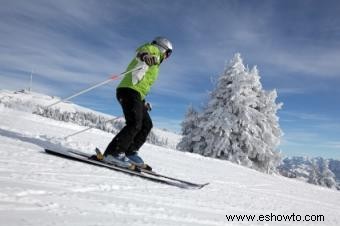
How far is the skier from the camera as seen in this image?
5.56 metres

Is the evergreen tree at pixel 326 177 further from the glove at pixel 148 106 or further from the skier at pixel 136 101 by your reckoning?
the skier at pixel 136 101

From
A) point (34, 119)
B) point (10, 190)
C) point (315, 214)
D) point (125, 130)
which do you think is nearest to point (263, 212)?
point (315, 214)

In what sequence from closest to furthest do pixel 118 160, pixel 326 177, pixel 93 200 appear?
pixel 93 200 → pixel 118 160 → pixel 326 177

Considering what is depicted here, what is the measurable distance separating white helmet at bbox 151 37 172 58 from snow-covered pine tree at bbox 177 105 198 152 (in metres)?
21.4

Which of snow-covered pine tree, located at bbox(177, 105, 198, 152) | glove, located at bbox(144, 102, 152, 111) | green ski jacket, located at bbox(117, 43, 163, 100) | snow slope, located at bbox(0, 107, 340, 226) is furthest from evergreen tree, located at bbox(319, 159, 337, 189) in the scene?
green ski jacket, located at bbox(117, 43, 163, 100)

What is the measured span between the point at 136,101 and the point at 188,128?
22998 mm

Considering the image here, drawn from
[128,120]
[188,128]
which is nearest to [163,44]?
[128,120]

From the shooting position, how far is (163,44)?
19.7 ft

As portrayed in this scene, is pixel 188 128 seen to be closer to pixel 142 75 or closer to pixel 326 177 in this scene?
pixel 142 75

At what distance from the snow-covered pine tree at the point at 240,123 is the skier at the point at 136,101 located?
64.0 ft

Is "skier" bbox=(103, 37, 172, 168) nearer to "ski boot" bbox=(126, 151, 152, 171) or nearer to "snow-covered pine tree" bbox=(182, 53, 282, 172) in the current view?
"ski boot" bbox=(126, 151, 152, 171)

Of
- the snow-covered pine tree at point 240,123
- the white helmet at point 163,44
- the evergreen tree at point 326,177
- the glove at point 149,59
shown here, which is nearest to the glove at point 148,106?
the glove at point 149,59

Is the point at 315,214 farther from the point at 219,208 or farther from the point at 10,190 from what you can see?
the point at 10,190

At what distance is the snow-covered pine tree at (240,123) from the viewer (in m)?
25.4
